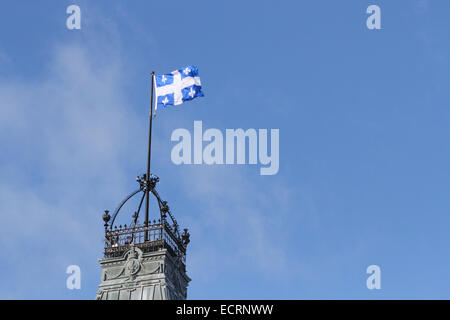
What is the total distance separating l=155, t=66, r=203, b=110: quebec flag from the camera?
6019 cm

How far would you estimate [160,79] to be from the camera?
61.1 metres

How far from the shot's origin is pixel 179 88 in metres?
60.4

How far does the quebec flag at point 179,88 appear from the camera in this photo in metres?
60.2
